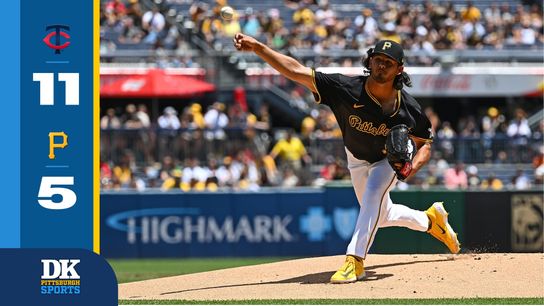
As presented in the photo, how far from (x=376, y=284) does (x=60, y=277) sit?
309 cm

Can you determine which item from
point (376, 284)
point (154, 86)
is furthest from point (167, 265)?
point (376, 284)

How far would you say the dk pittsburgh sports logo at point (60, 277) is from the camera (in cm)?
708

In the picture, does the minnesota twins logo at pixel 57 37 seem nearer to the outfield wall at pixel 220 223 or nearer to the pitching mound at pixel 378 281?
the pitching mound at pixel 378 281

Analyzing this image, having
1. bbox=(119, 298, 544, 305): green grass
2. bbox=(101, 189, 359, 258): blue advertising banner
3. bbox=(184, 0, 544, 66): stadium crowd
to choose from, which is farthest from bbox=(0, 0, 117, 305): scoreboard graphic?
bbox=(184, 0, 544, 66): stadium crowd

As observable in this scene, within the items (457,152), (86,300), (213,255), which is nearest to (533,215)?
(457,152)

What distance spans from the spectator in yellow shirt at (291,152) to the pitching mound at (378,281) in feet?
31.8

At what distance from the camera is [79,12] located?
7.18 meters

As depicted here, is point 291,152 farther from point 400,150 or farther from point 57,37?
point 57,37

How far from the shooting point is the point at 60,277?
7.13m

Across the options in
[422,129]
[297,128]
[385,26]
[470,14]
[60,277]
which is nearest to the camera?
[60,277]

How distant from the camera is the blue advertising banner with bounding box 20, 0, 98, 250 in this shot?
715 cm

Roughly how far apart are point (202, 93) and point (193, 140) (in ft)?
9.12

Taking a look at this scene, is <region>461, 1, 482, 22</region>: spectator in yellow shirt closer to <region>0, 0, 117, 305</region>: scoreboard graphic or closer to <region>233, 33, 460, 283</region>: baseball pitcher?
<region>233, 33, 460, 283</region>: baseball pitcher

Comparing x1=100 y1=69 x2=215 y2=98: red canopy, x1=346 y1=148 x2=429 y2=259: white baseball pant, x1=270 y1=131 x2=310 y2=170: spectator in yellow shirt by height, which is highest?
x1=100 y1=69 x2=215 y2=98: red canopy
